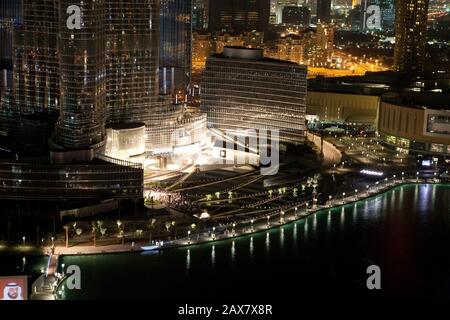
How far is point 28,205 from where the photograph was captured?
1778 cm

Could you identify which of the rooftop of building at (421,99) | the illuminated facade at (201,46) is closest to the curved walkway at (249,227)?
the rooftop of building at (421,99)

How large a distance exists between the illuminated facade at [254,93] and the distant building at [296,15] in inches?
1539

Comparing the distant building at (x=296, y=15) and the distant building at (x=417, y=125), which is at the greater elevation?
the distant building at (x=296, y=15)

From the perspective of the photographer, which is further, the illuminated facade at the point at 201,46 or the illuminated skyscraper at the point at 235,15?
the illuminated skyscraper at the point at 235,15

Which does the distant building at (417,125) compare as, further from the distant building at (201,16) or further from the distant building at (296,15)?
the distant building at (296,15)

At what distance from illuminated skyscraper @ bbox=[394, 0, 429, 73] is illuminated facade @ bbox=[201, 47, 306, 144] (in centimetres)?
1714

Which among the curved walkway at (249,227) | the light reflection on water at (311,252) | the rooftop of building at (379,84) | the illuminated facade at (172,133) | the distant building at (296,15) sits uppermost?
the distant building at (296,15)

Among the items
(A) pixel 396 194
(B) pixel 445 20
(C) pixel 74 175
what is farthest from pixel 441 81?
(B) pixel 445 20

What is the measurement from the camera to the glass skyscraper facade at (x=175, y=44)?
103 ft

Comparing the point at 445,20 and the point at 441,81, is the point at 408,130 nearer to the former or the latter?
the point at 441,81

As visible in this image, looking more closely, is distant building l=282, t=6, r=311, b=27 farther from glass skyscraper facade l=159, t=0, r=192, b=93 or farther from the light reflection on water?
the light reflection on water

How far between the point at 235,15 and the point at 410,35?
525 inches

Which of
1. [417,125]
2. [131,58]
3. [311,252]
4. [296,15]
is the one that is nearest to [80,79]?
[131,58]

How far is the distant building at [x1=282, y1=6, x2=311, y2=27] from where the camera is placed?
211 ft
